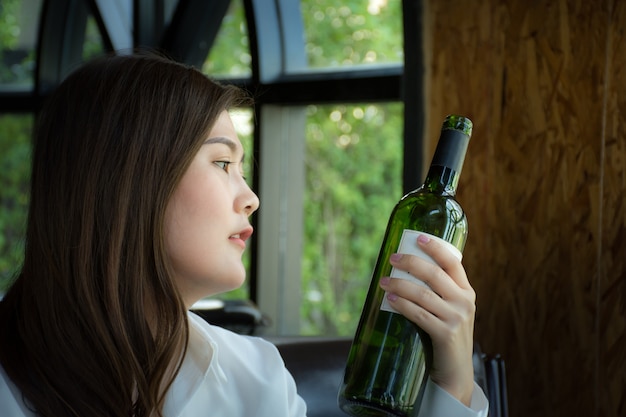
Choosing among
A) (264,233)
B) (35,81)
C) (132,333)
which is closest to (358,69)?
(264,233)

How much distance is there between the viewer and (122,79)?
1.19 m

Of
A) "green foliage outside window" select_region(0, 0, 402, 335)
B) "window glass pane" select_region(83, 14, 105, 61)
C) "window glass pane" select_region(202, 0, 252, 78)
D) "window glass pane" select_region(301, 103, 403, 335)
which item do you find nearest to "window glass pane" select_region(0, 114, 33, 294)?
"window glass pane" select_region(83, 14, 105, 61)

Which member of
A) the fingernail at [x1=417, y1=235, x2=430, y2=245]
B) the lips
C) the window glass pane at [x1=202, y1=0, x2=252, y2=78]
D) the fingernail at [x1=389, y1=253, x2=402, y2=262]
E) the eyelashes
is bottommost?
the fingernail at [x1=389, y1=253, x2=402, y2=262]

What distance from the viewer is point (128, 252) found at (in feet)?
3.73

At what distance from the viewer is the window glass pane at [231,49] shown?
3.68m

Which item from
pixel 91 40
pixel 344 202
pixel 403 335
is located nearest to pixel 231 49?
pixel 344 202

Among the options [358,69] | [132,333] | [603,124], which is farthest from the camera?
[358,69]

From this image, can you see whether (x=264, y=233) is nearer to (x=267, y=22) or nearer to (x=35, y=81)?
(x=267, y=22)

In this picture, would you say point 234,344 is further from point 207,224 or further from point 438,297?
point 438,297

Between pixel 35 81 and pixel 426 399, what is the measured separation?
13.5 ft

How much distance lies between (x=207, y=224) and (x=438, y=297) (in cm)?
36

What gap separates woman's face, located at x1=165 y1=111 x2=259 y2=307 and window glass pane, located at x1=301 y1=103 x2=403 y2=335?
2.09 m

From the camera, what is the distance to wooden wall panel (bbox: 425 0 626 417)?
1809 mm

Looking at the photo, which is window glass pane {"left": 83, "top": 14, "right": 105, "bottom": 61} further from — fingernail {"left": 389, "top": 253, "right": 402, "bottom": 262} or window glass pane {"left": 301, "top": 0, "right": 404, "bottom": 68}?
fingernail {"left": 389, "top": 253, "right": 402, "bottom": 262}
